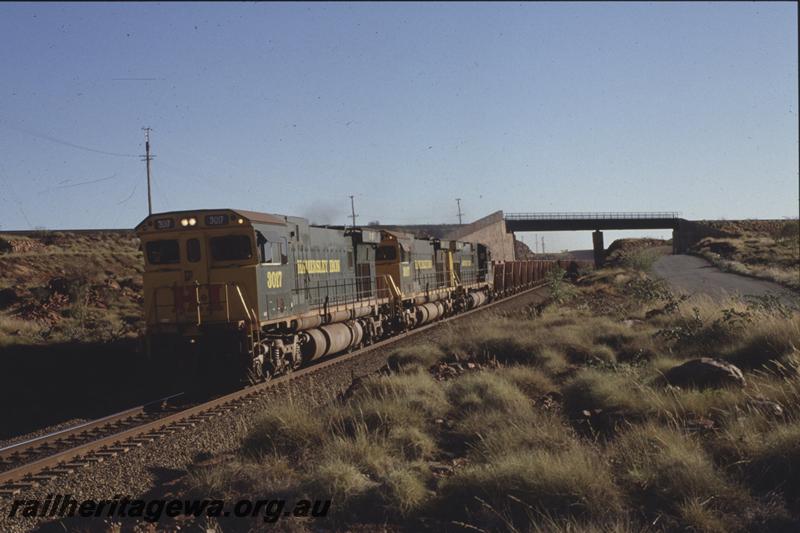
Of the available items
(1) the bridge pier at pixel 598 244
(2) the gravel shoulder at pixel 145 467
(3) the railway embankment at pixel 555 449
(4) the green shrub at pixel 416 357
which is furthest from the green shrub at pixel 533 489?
(1) the bridge pier at pixel 598 244

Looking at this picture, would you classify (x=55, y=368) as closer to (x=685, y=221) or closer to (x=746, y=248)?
(x=746, y=248)

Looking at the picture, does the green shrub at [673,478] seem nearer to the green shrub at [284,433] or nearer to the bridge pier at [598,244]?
the green shrub at [284,433]

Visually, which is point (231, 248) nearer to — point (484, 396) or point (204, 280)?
point (204, 280)

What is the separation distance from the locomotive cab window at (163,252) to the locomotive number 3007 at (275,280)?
2.04 meters

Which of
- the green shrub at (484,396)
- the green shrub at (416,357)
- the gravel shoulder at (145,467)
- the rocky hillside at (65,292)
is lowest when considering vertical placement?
the gravel shoulder at (145,467)

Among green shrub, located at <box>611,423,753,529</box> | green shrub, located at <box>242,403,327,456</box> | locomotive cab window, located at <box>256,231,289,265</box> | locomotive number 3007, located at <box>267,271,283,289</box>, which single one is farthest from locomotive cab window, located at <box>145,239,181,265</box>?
green shrub, located at <box>611,423,753,529</box>

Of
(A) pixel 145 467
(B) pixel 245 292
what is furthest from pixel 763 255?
(A) pixel 145 467

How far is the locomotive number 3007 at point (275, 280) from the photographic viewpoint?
15.3 meters

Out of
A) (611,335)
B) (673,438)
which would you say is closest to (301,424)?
(673,438)

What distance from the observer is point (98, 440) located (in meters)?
9.94

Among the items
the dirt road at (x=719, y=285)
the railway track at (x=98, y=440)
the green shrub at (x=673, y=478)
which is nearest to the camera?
the green shrub at (x=673, y=478)

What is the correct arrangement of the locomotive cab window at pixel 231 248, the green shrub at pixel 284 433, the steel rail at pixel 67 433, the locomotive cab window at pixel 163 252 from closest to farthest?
1. the green shrub at pixel 284 433
2. the steel rail at pixel 67 433
3. the locomotive cab window at pixel 231 248
4. the locomotive cab window at pixel 163 252

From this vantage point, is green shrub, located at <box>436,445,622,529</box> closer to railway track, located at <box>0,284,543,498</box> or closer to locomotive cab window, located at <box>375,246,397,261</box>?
railway track, located at <box>0,284,543,498</box>

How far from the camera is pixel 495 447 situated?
7.78m
